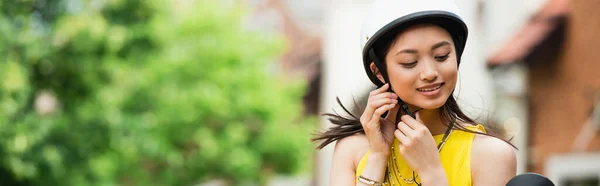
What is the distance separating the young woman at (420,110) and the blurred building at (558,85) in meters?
12.8

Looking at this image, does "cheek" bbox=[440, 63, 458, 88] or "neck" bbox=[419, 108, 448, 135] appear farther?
"neck" bbox=[419, 108, 448, 135]

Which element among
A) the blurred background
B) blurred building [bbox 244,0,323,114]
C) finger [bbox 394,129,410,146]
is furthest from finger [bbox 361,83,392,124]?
blurred building [bbox 244,0,323,114]

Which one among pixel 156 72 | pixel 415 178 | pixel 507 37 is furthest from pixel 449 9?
pixel 156 72

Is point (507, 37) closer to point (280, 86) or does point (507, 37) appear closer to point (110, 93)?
point (110, 93)

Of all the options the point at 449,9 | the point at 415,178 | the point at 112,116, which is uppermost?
the point at 112,116

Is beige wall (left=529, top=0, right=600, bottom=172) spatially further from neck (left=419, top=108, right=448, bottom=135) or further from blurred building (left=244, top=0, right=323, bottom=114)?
blurred building (left=244, top=0, right=323, bottom=114)

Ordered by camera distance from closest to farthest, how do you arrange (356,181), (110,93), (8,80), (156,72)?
1. (356,181)
2. (8,80)
3. (110,93)
4. (156,72)

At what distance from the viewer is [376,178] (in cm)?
364

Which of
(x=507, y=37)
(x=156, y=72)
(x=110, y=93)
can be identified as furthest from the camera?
(x=156, y=72)

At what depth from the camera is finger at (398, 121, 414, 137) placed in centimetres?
A: 352

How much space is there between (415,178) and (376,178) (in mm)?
129

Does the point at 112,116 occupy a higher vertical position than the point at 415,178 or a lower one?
higher

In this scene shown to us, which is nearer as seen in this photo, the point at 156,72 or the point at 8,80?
the point at 8,80

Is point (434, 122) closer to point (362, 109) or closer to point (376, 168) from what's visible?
point (376, 168)
